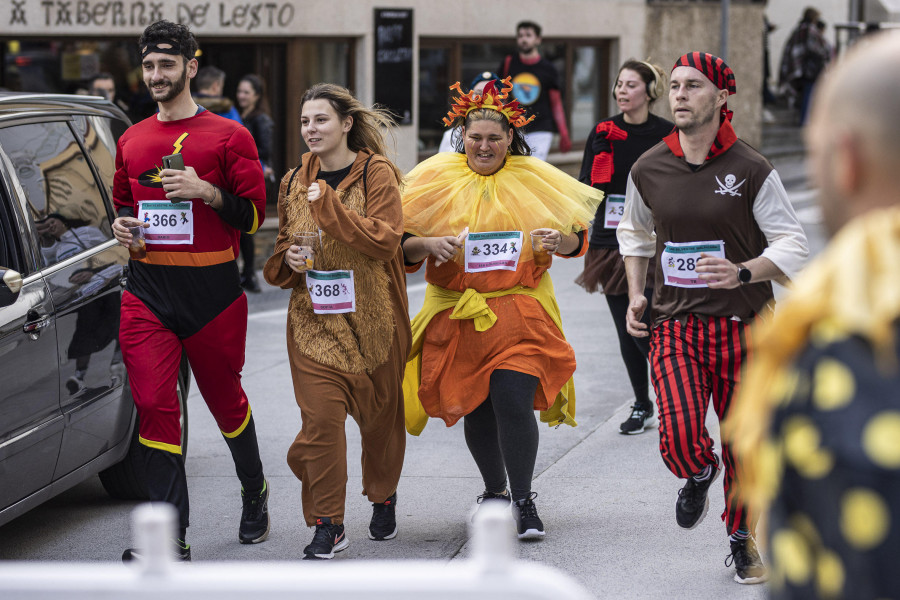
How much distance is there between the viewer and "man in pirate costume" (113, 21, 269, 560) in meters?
4.55

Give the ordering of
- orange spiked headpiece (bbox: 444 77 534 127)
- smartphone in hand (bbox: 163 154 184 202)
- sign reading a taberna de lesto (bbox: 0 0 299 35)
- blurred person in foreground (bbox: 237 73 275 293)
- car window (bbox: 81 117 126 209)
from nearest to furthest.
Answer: smartphone in hand (bbox: 163 154 184 202) → orange spiked headpiece (bbox: 444 77 534 127) → car window (bbox: 81 117 126 209) → sign reading a taberna de lesto (bbox: 0 0 299 35) → blurred person in foreground (bbox: 237 73 275 293)

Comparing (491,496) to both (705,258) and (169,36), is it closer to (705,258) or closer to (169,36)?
(705,258)

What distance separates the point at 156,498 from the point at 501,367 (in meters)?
1.36

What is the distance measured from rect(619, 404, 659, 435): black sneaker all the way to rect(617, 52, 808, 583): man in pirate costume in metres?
1.97

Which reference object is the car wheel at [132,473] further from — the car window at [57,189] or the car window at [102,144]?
the car window at [102,144]

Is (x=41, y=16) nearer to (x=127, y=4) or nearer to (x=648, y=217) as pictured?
(x=127, y=4)

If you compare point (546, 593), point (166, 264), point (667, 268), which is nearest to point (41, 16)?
point (166, 264)

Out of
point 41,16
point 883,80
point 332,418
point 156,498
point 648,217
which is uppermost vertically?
point 41,16

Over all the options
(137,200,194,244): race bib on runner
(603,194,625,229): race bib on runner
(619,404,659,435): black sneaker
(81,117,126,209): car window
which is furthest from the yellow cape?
(619,404,659,435): black sneaker

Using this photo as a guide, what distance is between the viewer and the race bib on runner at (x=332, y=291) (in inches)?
183

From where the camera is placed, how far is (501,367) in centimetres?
483

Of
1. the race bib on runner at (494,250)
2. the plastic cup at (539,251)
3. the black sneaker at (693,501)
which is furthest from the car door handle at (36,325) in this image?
the black sneaker at (693,501)

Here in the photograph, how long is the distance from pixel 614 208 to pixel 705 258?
224cm

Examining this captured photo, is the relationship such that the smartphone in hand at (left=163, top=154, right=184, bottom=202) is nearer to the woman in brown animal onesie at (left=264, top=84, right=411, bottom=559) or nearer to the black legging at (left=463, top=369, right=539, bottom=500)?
the woman in brown animal onesie at (left=264, top=84, right=411, bottom=559)
